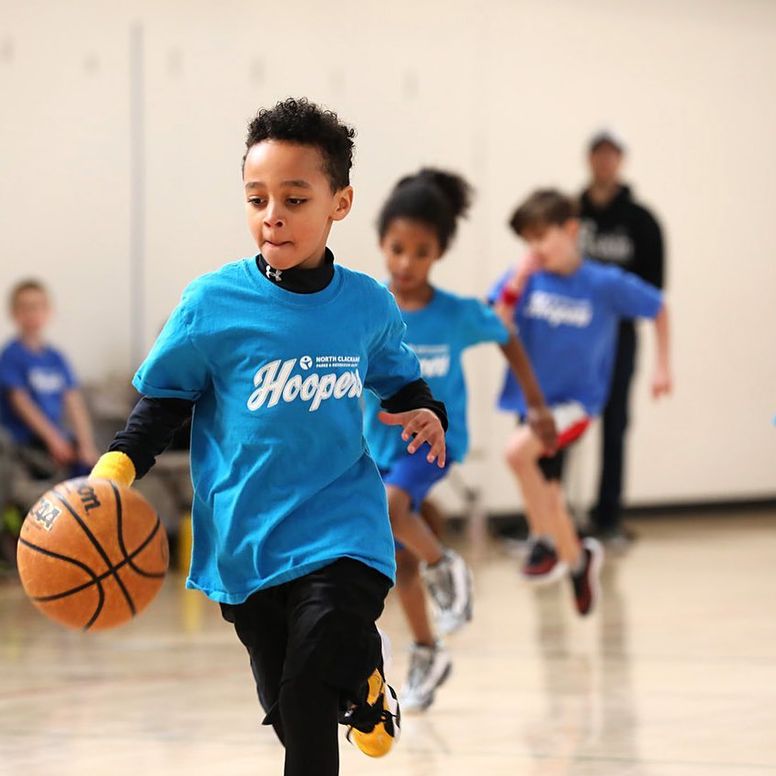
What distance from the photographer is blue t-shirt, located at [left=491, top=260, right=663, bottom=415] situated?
21.1ft

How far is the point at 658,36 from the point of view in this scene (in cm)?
1046

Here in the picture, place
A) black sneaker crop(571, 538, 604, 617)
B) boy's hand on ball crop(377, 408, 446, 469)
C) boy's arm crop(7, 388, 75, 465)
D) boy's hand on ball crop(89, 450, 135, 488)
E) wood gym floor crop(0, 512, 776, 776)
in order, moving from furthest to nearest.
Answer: boy's arm crop(7, 388, 75, 465) < black sneaker crop(571, 538, 604, 617) < wood gym floor crop(0, 512, 776, 776) < boy's hand on ball crop(377, 408, 446, 469) < boy's hand on ball crop(89, 450, 135, 488)

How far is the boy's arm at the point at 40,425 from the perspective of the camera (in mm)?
7953

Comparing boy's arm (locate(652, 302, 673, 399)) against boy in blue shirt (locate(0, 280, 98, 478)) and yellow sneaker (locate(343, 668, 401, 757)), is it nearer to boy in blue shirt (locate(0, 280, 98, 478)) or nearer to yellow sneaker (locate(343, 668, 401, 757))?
boy in blue shirt (locate(0, 280, 98, 478))

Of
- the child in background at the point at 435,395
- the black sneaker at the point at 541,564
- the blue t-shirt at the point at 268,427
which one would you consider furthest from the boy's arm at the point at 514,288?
the blue t-shirt at the point at 268,427

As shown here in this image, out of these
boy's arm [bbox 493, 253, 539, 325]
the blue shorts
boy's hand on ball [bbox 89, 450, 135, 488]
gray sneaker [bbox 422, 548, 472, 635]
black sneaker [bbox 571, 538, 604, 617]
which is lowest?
black sneaker [bbox 571, 538, 604, 617]

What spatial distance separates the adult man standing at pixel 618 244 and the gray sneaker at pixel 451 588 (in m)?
4.38

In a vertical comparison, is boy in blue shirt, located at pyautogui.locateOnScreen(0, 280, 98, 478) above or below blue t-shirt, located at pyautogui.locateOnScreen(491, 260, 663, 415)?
below

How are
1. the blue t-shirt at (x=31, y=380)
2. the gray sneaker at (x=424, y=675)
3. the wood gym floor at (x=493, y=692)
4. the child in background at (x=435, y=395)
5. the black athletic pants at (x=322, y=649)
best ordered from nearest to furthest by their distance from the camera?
the black athletic pants at (x=322, y=649)
the wood gym floor at (x=493, y=692)
the gray sneaker at (x=424, y=675)
the child in background at (x=435, y=395)
the blue t-shirt at (x=31, y=380)

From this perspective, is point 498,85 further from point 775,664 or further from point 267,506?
point 267,506

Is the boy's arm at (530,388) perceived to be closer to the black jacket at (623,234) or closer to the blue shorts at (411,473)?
the blue shorts at (411,473)

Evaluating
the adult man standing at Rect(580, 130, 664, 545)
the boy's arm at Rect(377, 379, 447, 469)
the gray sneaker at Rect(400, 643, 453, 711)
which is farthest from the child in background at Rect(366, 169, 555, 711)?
the adult man standing at Rect(580, 130, 664, 545)

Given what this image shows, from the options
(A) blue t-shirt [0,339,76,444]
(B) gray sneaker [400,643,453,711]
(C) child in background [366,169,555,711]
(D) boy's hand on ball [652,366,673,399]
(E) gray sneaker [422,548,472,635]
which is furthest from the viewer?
(A) blue t-shirt [0,339,76,444]

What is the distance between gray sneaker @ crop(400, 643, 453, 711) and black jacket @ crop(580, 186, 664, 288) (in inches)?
192
